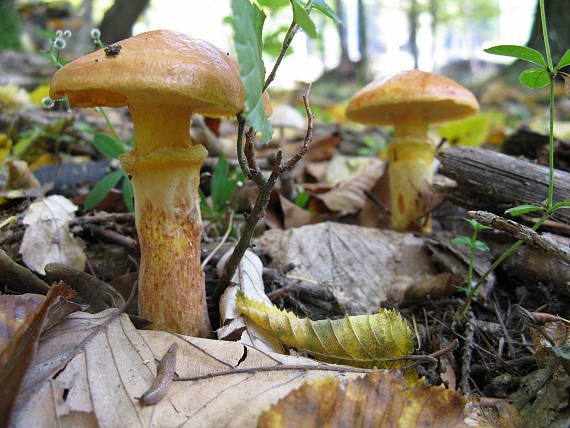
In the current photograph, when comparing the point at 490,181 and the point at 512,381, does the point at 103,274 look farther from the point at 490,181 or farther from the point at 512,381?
the point at 490,181

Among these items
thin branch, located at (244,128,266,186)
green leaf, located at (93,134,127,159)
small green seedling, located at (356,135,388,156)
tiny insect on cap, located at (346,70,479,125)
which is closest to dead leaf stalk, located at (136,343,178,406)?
thin branch, located at (244,128,266,186)

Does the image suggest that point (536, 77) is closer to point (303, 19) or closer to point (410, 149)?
point (303, 19)

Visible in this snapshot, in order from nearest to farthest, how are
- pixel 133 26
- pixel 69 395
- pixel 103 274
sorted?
pixel 69 395
pixel 103 274
pixel 133 26

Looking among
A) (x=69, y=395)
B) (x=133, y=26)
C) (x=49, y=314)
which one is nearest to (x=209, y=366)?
(x=69, y=395)

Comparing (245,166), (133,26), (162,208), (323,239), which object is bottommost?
(323,239)

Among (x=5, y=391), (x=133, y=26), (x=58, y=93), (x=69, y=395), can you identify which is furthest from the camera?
(x=133, y=26)

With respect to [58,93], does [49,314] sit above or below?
below

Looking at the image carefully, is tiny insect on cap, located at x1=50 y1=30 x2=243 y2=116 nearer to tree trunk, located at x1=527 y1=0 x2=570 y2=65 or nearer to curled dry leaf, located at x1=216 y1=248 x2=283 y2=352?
curled dry leaf, located at x1=216 y1=248 x2=283 y2=352

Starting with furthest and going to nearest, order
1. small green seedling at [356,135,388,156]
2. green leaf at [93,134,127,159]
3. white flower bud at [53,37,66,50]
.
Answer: small green seedling at [356,135,388,156]
green leaf at [93,134,127,159]
white flower bud at [53,37,66,50]
